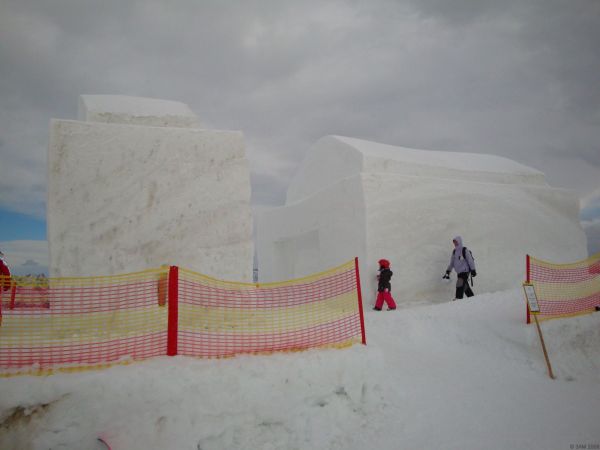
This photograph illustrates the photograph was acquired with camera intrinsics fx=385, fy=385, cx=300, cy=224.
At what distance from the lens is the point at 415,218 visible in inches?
386

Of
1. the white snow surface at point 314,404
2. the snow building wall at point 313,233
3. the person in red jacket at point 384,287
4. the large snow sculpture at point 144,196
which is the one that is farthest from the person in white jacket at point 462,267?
the large snow sculpture at point 144,196

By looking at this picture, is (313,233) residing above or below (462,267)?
above

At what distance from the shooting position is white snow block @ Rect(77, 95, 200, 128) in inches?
279

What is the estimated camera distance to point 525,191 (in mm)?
11805

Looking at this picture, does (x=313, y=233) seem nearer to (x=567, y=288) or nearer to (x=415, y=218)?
(x=415, y=218)

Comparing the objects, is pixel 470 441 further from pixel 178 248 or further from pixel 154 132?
pixel 154 132

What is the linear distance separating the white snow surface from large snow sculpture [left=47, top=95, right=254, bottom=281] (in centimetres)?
306

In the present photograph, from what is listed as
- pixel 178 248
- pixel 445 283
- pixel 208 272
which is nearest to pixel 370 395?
pixel 208 272

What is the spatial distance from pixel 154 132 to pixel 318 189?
605 centimetres

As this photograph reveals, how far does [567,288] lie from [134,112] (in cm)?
892

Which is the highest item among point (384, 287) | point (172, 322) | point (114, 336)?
point (384, 287)

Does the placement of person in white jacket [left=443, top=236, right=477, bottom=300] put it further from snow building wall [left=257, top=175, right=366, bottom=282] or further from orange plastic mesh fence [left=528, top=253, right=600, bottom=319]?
snow building wall [left=257, top=175, right=366, bottom=282]

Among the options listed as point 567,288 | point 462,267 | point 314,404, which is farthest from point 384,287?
point 314,404

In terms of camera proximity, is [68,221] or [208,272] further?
[208,272]
